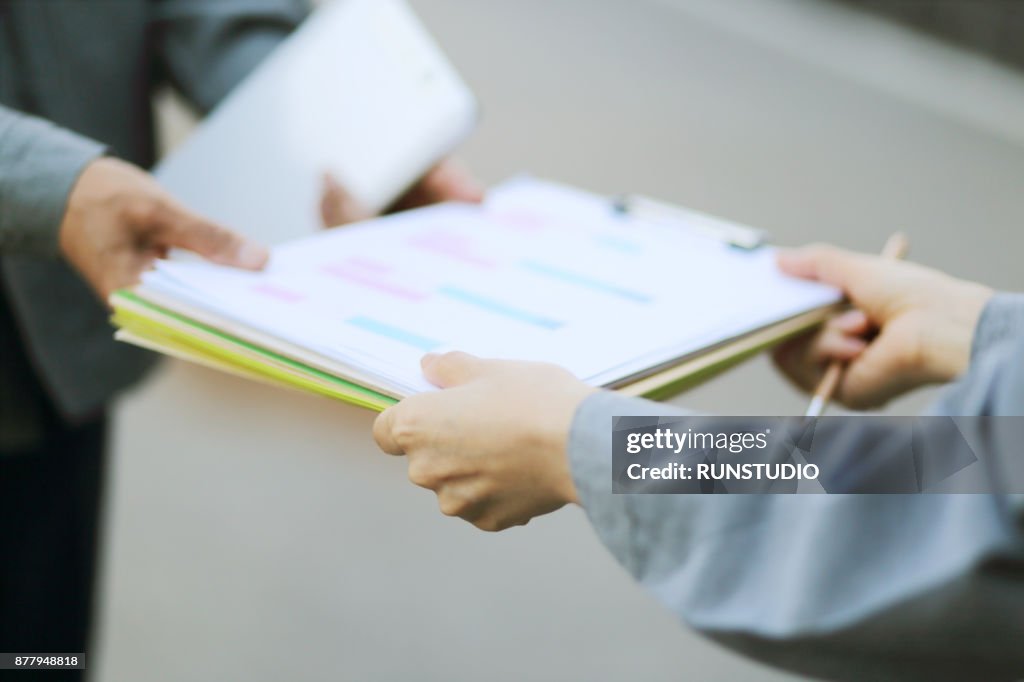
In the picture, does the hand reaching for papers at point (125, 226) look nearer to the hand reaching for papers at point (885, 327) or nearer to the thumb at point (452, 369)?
the thumb at point (452, 369)

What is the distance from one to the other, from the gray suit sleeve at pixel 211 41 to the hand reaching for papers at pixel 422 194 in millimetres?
187

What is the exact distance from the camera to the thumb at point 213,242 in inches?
23.0

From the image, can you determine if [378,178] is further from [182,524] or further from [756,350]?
[182,524]

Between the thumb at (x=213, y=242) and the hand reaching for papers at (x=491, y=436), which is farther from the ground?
the hand reaching for papers at (x=491, y=436)

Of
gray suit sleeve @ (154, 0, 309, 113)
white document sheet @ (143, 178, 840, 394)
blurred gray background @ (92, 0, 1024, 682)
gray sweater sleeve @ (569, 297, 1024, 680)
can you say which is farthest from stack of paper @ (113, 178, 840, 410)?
blurred gray background @ (92, 0, 1024, 682)

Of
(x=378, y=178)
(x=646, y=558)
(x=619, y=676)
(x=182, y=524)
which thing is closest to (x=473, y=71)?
(x=182, y=524)

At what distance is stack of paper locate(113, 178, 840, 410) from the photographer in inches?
19.6

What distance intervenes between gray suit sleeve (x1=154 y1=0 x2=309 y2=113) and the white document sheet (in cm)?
24

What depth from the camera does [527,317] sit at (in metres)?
0.56

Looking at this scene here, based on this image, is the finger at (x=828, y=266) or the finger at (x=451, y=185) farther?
the finger at (x=451, y=185)

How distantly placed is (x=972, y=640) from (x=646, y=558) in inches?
5.0

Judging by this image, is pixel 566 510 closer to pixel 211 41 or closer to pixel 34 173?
pixel 211 41

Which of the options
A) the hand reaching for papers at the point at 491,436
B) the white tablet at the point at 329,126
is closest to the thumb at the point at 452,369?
the hand reaching for papers at the point at 491,436

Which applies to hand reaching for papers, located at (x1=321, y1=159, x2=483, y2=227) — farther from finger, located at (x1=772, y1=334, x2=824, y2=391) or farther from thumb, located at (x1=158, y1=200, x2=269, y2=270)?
finger, located at (x1=772, y1=334, x2=824, y2=391)
